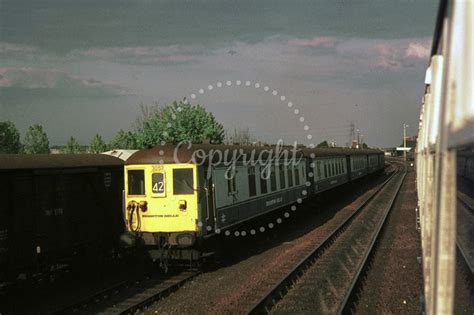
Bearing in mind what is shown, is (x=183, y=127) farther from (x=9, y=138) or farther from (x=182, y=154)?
(x=9, y=138)

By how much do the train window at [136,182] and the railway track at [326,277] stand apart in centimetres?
418

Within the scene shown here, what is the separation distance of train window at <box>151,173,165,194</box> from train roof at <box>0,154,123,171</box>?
6.01 ft

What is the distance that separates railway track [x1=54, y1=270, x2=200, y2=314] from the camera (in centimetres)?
969

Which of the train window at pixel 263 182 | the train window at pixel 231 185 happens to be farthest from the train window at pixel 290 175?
the train window at pixel 231 185

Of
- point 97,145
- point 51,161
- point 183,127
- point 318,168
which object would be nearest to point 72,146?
point 97,145

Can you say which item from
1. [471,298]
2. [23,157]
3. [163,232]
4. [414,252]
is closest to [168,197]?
[163,232]

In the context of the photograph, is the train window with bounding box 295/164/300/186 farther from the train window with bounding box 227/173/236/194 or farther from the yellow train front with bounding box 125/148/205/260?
the yellow train front with bounding box 125/148/205/260

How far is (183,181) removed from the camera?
1202cm

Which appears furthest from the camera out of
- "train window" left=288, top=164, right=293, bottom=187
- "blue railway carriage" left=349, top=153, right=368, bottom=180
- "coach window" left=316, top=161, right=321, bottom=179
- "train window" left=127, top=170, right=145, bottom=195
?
"blue railway carriage" left=349, top=153, right=368, bottom=180

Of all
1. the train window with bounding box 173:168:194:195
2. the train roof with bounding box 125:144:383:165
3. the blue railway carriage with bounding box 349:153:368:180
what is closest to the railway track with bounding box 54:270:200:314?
the train window with bounding box 173:168:194:195

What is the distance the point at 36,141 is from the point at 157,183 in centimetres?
5013

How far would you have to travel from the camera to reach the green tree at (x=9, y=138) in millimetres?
50062

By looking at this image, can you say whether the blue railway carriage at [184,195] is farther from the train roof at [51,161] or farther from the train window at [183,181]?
the train roof at [51,161]

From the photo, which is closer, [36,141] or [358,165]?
[358,165]
